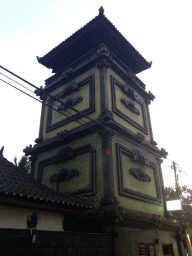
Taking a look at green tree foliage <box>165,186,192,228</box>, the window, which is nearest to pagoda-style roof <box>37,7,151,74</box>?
the window

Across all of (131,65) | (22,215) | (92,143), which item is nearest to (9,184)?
(22,215)

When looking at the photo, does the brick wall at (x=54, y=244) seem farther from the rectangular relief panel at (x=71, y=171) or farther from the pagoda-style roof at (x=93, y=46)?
the pagoda-style roof at (x=93, y=46)

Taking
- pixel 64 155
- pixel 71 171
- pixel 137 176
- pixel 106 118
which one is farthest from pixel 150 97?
pixel 71 171

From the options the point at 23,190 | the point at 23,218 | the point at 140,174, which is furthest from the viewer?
the point at 140,174

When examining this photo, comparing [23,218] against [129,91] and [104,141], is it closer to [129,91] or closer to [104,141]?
[104,141]

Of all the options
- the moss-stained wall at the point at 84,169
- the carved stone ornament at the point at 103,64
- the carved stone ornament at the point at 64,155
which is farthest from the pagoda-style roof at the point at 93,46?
the moss-stained wall at the point at 84,169

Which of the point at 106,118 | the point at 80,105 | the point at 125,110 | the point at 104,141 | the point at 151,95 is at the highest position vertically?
the point at 151,95

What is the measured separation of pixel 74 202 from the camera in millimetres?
8625

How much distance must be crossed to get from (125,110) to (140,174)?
406cm

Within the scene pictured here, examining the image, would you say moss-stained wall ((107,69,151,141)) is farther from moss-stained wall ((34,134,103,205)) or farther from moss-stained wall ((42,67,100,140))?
moss-stained wall ((34,134,103,205))

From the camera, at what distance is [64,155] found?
12281 mm

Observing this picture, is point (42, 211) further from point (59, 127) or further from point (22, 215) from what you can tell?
point (59, 127)

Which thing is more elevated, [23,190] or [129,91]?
[129,91]

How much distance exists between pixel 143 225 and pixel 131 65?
1187 cm
